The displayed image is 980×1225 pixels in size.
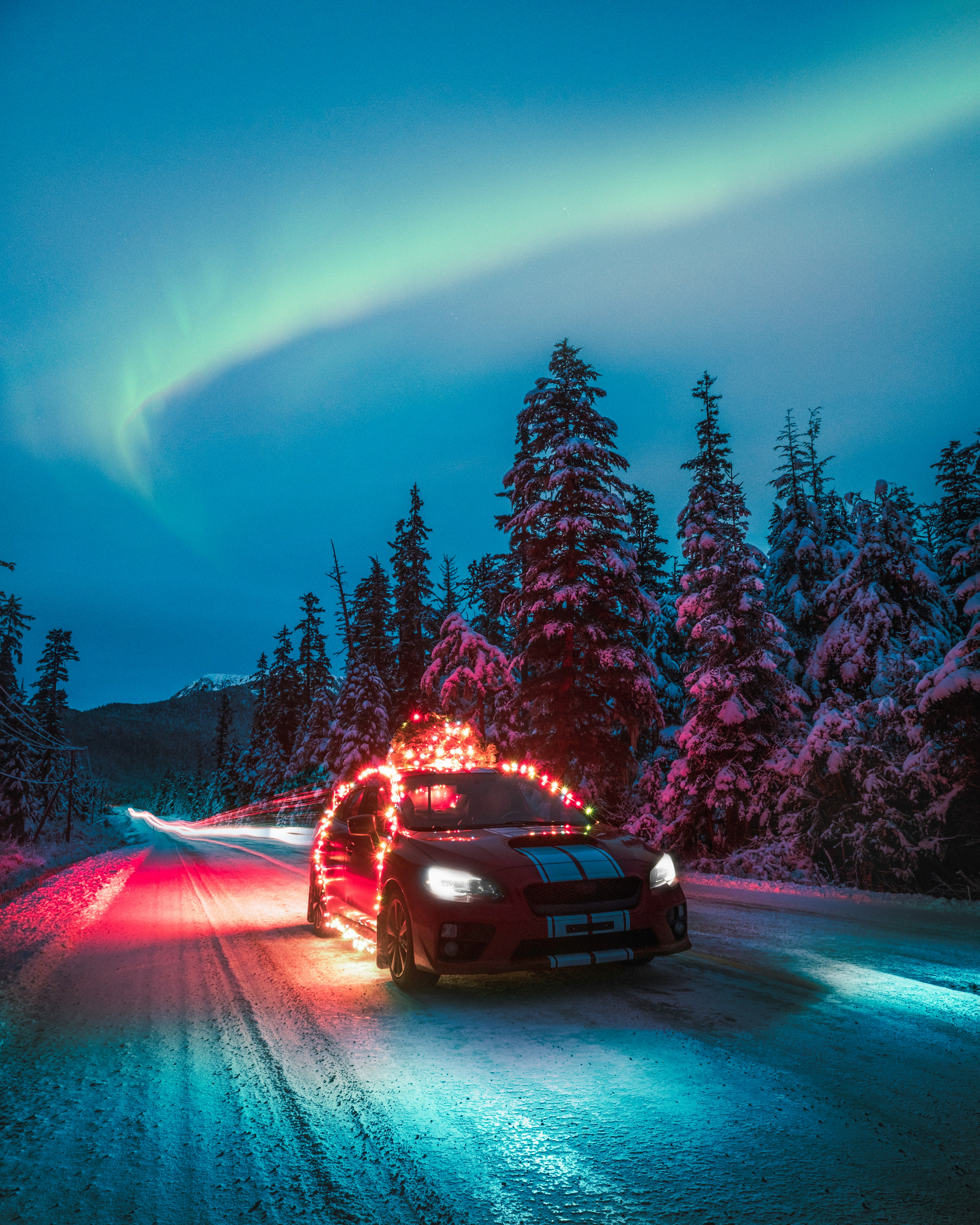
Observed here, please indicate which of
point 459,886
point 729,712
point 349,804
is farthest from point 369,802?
point 729,712

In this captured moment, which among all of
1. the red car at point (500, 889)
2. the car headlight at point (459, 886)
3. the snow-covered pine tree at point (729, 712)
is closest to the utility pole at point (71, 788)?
the snow-covered pine tree at point (729, 712)

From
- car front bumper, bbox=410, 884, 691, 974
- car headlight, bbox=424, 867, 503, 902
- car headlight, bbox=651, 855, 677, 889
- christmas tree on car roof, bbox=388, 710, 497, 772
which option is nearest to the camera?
car front bumper, bbox=410, 884, 691, 974

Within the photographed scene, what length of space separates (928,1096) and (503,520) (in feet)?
55.8

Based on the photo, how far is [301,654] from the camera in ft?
202

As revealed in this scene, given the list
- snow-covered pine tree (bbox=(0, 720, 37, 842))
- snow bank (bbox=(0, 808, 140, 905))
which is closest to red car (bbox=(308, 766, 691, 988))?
snow bank (bbox=(0, 808, 140, 905))

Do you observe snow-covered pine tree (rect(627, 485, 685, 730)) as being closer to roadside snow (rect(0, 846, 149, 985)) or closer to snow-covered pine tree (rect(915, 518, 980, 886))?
snow-covered pine tree (rect(915, 518, 980, 886))

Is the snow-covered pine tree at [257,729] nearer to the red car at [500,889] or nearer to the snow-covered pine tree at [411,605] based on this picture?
the snow-covered pine tree at [411,605]

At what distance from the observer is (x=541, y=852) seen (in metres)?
5.40

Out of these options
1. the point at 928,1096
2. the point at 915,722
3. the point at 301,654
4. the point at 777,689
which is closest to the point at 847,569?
the point at 777,689

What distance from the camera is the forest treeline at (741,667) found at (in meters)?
11.3

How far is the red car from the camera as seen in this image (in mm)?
4977

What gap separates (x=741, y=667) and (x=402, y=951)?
A: 1231 cm

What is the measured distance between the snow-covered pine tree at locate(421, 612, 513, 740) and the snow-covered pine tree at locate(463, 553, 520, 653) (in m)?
1.06

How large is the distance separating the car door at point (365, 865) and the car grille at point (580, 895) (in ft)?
6.08
